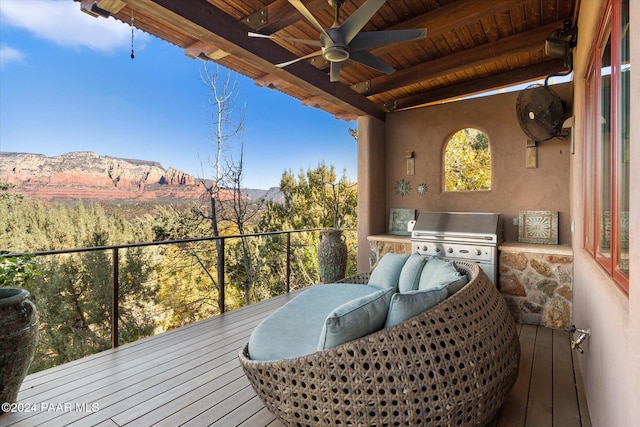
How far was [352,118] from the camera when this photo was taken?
209 inches

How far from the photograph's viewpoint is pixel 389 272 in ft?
9.15

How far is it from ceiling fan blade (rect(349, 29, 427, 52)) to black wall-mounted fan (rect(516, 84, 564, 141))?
71.0 inches

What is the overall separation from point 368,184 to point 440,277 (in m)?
3.03

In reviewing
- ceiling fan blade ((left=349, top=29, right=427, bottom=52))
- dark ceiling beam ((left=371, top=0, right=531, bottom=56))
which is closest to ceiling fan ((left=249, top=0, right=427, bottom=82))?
ceiling fan blade ((left=349, top=29, right=427, bottom=52))

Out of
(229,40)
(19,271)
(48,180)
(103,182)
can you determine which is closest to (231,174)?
(103,182)

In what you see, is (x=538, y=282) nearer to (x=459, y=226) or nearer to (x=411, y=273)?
(x=459, y=226)

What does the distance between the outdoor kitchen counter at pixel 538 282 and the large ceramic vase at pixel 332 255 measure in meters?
2.00

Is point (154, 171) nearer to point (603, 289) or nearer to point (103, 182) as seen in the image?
point (103, 182)

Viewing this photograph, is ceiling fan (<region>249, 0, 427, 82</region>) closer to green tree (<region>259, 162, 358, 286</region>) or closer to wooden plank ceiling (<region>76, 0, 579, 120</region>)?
wooden plank ceiling (<region>76, 0, 579, 120</region>)

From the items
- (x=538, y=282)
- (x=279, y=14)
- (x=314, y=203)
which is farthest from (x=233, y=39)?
(x=314, y=203)

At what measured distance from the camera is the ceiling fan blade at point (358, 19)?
2328 millimetres

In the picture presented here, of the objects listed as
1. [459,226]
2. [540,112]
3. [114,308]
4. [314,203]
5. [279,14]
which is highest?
[279,14]

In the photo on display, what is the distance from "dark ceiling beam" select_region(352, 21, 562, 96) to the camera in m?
3.72

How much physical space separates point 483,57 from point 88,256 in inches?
269
